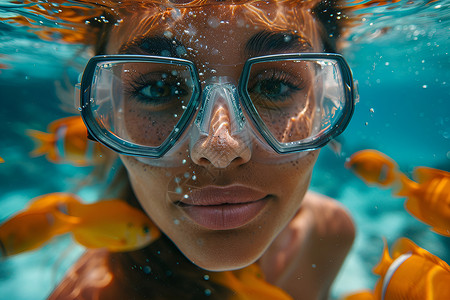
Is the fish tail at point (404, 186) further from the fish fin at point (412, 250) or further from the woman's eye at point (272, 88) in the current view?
the woman's eye at point (272, 88)

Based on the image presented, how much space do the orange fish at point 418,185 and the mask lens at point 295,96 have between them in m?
1.50

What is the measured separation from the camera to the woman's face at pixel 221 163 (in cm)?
191

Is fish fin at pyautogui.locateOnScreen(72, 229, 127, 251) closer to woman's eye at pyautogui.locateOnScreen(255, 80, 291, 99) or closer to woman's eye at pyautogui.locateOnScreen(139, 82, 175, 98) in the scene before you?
woman's eye at pyautogui.locateOnScreen(139, 82, 175, 98)

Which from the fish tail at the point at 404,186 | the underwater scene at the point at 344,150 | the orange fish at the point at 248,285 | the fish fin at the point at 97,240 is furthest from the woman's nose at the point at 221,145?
the fish tail at the point at 404,186

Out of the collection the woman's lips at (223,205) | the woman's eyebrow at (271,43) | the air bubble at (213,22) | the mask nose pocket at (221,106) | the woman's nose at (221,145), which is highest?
the air bubble at (213,22)

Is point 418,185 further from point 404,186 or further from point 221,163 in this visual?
point 221,163

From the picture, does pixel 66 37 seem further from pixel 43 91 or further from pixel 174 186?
→ pixel 43 91

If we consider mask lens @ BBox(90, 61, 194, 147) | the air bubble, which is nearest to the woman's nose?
mask lens @ BBox(90, 61, 194, 147)

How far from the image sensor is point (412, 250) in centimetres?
261

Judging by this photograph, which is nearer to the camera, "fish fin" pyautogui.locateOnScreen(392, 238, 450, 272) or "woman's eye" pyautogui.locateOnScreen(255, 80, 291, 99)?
"woman's eye" pyautogui.locateOnScreen(255, 80, 291, 99)

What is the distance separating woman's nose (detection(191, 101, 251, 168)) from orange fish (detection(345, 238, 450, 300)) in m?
1.59

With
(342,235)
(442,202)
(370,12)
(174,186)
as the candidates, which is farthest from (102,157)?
(370,12)

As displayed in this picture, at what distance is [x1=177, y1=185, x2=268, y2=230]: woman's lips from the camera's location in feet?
6.59

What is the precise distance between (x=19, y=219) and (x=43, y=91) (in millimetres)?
14006
